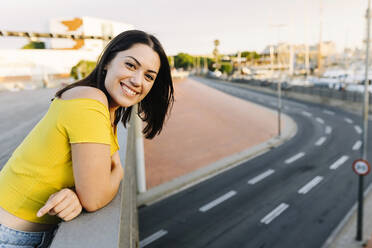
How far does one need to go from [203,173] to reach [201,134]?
6.81 metres

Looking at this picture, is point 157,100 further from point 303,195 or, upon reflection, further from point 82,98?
point 303,195

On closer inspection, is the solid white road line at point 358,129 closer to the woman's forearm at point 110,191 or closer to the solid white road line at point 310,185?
the solid white road line at point 310,185

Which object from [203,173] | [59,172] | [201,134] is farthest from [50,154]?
[201,134]

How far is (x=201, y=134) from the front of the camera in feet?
80.5

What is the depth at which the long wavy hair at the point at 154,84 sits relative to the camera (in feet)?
6.93

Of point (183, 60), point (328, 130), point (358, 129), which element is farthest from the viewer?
point (183, 60)

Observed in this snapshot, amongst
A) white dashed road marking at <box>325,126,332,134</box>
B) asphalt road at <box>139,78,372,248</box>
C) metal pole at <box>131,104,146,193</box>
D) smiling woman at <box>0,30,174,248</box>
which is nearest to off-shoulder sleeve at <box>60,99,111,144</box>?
smiling woman at <box>0,30,174,248</box>

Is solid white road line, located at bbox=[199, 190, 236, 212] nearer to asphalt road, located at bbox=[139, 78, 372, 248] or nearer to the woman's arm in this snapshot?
asphalt road, located at bbox=[139, 78, 372, 248]

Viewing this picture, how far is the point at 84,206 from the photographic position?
184cm

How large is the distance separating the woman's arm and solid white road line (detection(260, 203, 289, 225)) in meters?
12.2

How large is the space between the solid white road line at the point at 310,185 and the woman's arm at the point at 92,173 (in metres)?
15.5

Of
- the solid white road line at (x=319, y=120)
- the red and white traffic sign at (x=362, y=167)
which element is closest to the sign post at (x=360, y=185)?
the red and white traffic sign at (x=362, y=167)

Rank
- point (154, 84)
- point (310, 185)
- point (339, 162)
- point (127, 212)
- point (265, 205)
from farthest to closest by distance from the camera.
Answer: point (339, 162)
point (310, 185)
point (265, 205)
point (154, 84)
point (127, 212)

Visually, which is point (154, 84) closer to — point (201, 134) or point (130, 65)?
point (130, 65)
